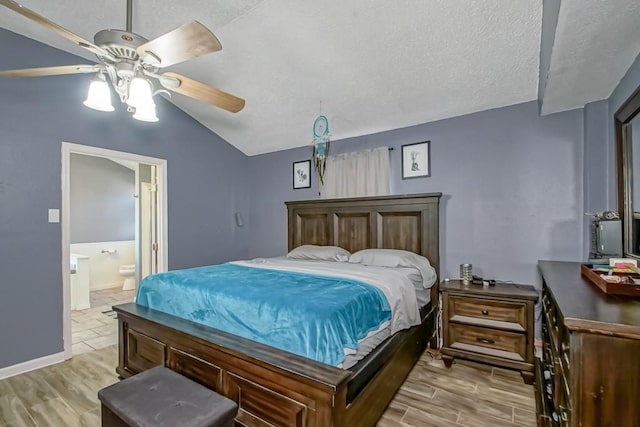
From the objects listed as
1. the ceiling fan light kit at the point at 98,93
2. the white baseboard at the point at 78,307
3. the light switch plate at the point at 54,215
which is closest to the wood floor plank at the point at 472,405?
the ceiling fan light kit at the point at 98,93

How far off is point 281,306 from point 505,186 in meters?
2.54

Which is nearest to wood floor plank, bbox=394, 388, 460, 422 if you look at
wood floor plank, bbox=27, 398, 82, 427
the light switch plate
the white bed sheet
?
the white bed sheet

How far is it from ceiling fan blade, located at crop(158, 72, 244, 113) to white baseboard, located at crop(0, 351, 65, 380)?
9.27 feet

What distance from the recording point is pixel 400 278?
2.50 meters

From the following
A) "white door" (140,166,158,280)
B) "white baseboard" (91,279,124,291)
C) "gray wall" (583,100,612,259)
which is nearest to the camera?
"gray wall" (583,100,612,259)

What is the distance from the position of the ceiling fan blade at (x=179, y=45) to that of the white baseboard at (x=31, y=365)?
2961 mm

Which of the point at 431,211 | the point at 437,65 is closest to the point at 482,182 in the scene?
the point at 431,211

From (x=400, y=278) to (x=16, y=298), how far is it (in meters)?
3.44

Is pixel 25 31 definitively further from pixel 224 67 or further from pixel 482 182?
pixel 482 182

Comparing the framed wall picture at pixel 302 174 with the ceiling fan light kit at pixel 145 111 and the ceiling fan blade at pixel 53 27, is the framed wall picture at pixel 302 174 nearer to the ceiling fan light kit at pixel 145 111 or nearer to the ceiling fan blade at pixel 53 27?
the ceiling fan light kit at pixel 145 111

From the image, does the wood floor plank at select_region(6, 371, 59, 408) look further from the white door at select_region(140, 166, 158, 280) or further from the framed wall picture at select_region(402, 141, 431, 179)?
the framed wall picture at select_region(402, 141, 431, 179)

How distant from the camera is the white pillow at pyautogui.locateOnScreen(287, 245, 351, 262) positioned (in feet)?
11.6

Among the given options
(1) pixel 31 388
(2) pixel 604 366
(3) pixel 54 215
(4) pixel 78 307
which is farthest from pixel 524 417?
(4) pixel 78 307

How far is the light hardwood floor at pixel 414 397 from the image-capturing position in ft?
6.57
